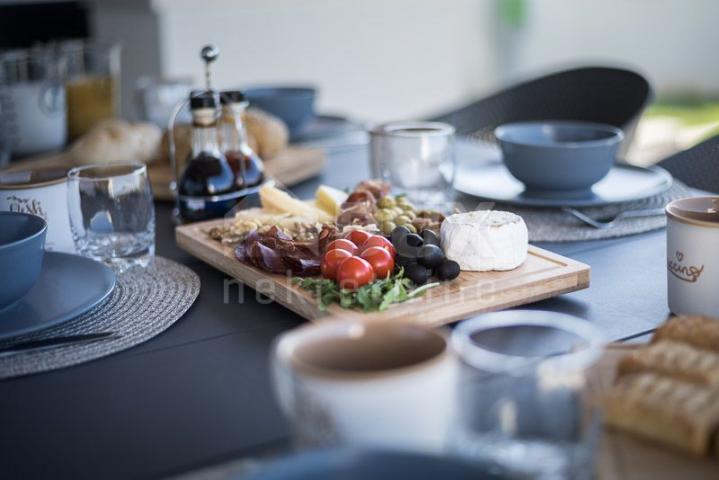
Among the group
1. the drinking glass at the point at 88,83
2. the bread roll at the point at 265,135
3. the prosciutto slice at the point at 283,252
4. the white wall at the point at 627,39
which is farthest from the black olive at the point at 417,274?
the white wall at the point at 627,39

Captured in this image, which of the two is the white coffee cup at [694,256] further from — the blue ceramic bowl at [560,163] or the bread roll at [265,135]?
the bread roll at [265,135]

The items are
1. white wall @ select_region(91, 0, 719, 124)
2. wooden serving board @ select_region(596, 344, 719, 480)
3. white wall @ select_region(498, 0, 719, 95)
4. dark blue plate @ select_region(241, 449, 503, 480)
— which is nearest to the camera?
dark blue plate @ select_region(241, 449, 503, 480)

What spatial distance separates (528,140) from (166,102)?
3.72ft

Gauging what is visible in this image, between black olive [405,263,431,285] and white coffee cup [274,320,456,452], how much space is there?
421 mm

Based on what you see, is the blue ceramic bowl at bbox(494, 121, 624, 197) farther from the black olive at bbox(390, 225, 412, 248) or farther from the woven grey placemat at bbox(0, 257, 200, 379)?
the woven grey placemat at bbox(0, 257, 200, 379)

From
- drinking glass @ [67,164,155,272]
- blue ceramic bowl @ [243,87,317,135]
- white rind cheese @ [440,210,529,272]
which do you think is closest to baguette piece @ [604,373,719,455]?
white rind cheese @ [440,210,529,272]

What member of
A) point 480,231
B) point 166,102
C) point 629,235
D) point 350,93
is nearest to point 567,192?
point 629,235

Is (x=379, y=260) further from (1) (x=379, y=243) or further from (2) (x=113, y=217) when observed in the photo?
(2) (x=113, y=217)

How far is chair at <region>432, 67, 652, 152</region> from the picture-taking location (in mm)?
2400

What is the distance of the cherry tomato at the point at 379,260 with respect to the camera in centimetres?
110

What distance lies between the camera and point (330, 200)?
1.42m

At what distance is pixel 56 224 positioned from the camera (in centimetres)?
134

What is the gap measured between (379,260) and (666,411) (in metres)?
0.47

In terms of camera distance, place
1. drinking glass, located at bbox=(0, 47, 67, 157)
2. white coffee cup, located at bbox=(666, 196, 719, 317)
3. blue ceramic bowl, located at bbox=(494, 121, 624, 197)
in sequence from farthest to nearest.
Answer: drinking glass, located at bbox=(0, 47, 67, 157)
blue ceramic bowl, located at bbox=(494, 121, 624, 197)
white coffee cup, located at bbox=(666, 196, 719, 317)
